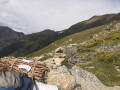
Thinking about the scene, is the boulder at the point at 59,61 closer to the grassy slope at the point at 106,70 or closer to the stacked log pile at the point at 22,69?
the stacked log pile at the point at 22,69

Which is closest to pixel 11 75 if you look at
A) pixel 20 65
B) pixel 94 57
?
pixel 20 65

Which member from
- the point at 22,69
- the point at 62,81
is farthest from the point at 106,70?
the point at 22,69

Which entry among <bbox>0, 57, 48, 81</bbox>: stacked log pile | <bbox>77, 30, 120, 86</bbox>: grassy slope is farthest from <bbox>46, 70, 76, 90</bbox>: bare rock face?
<bbox>77, 30, 120, 86</bbox>: grassy slope

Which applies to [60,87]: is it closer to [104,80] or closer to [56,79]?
[56,79]

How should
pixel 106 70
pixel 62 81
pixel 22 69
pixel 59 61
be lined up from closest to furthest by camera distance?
pixel 22 69, pixel 62 81, pixel 59 61, pixel 106 70

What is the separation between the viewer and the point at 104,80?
14.8m

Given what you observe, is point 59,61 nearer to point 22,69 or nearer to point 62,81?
point 62,81

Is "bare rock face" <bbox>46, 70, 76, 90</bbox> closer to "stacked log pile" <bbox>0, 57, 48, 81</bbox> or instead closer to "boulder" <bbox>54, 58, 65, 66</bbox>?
"stacked log pile" <bbox>0, 57, 48, 81</bbox>

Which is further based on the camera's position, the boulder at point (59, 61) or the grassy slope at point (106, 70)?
the grassy slope at point (106, 70)

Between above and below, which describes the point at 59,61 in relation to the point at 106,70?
above

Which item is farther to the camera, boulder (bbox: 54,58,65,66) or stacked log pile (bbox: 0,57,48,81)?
boulder (bbox: 54,58,65,66)

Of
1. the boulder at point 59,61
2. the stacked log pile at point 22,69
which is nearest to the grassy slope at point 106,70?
the boulder at point 59,61

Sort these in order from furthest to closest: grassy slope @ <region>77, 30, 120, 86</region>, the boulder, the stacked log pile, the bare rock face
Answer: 1. grassy slope @ <region>77, 30, 120, 86</region>
2. the boulder
3. the bare rock face
4. the stacked log pile

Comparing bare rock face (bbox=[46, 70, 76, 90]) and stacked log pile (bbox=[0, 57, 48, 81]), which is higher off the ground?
stacked log pile (bbox=[0, 57, 48, 81])
